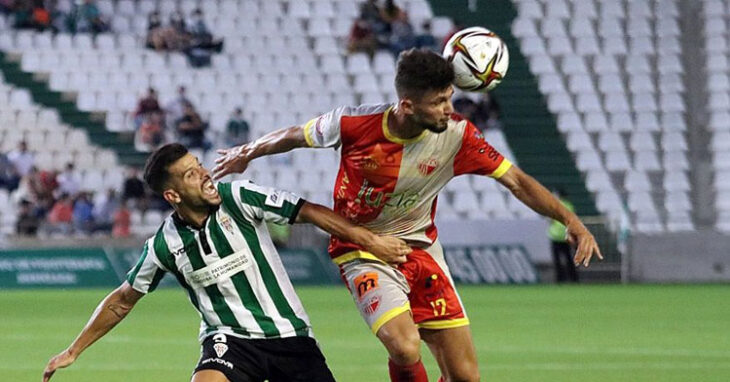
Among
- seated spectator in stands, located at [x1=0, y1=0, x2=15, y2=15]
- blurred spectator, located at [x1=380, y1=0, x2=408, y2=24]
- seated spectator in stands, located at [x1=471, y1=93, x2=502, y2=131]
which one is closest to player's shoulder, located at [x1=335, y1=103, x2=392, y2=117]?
seated spectator in stands, located at [x1=471, y1=93, x2=502, y2=131]

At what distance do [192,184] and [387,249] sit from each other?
0.96m

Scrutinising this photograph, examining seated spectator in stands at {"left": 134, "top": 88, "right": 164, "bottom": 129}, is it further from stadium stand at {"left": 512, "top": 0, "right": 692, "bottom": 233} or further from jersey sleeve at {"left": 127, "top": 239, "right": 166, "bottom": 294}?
jersey sleeve at {"left": 127, "top": 239, "right": 166, "bottom": 294}

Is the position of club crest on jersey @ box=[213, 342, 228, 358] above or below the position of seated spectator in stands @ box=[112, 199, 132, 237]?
above

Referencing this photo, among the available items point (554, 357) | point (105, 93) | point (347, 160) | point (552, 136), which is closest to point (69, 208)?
point (105, 93)

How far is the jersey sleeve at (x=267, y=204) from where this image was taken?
6.64m

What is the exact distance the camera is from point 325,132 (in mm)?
7473

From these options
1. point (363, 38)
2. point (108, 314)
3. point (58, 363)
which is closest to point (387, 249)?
point (108, 314)

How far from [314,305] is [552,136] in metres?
9.85

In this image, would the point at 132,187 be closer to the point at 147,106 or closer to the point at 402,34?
the point at 147,106

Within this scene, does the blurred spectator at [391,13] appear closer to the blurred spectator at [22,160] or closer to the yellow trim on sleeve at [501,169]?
the blurred spectator at [22,160]

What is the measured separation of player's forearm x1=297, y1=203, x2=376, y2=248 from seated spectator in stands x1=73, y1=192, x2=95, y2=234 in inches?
704

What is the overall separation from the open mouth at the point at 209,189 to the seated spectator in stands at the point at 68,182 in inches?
739

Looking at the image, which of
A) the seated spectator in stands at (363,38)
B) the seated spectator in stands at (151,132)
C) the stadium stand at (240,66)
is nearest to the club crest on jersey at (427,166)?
the seated spectator in stands at (151,132)

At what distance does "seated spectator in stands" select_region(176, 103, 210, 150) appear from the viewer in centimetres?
2583
